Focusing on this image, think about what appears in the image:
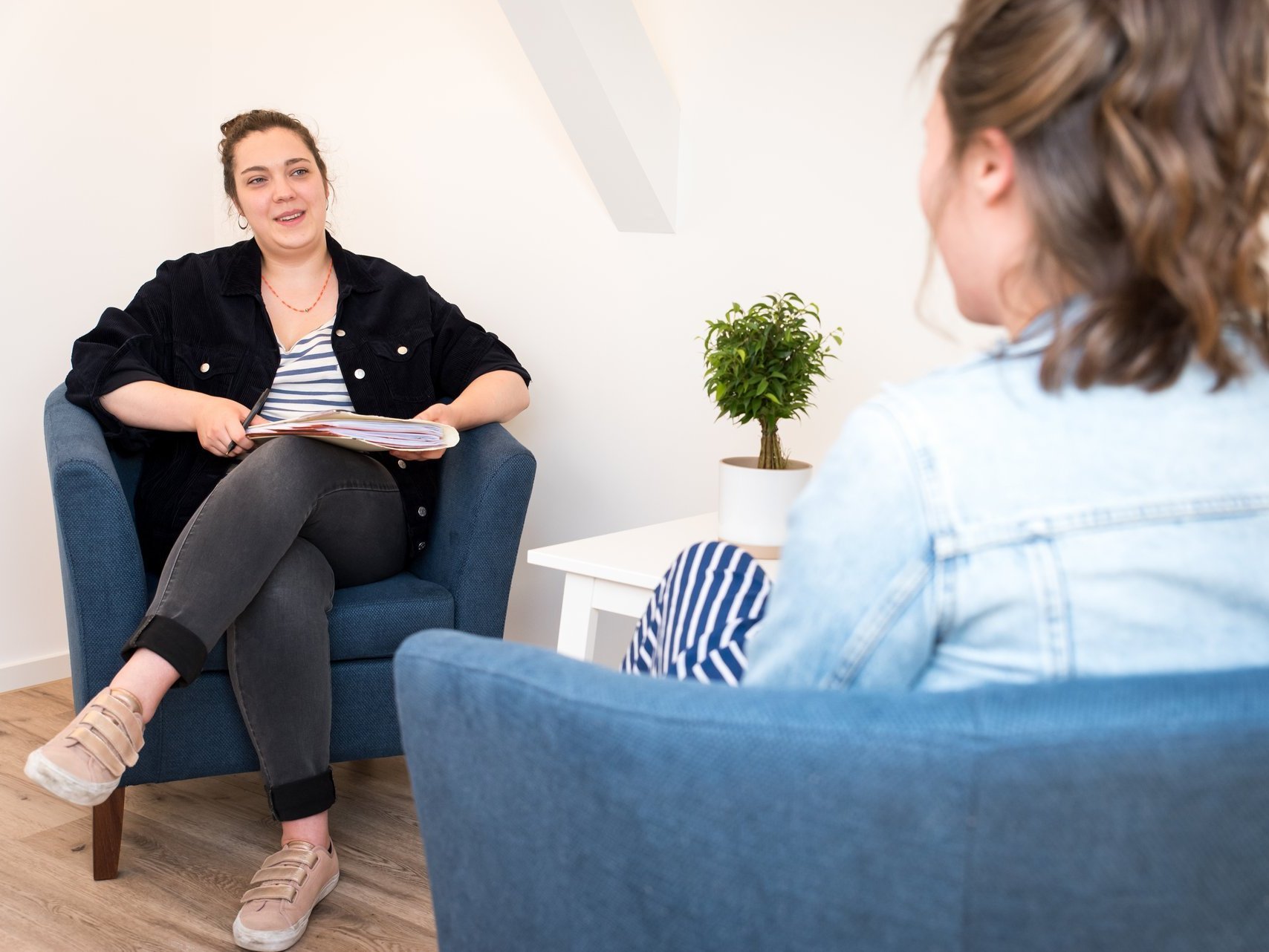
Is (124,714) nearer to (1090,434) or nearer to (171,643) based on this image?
(171,643)

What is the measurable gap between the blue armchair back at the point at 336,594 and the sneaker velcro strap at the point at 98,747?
0.86ft

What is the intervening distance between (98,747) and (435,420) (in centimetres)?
80

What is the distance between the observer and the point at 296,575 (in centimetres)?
185

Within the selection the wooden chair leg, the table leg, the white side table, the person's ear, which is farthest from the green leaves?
the wooden chair leg

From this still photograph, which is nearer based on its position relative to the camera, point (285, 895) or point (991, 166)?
point (991, 166)

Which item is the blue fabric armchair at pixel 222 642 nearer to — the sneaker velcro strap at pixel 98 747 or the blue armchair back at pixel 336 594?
the blue armchair back at pixel 336 594

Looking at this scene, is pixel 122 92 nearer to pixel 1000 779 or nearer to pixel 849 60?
pixel 849 60

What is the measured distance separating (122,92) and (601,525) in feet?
5.19

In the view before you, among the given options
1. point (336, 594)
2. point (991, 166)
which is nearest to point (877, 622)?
point (991, 166)

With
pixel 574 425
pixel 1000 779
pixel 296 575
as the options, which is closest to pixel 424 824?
pixel 1000 779

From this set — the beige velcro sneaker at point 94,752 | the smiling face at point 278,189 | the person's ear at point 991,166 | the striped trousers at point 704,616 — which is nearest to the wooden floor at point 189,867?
the beige velcro sneaker at point 94,752

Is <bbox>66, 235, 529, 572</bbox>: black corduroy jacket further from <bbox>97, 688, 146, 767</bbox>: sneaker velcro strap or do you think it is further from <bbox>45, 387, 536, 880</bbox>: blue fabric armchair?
<bbox>97, 688, 146, 767</bbox>: sneaker velcro strap

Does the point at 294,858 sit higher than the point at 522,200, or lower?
lower

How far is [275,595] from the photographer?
71.4 inches
